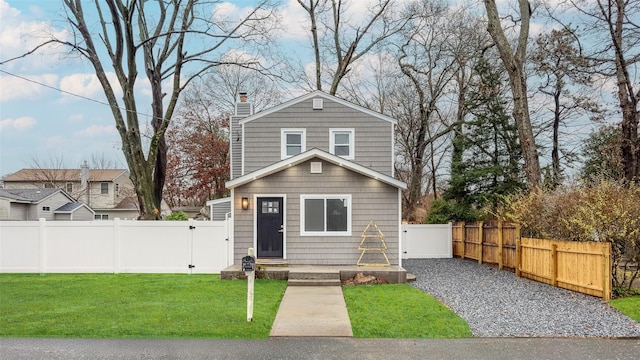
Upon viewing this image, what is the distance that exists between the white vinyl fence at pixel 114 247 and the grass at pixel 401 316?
191 inches

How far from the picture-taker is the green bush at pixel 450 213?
19.9m

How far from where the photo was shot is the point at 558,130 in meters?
25.8

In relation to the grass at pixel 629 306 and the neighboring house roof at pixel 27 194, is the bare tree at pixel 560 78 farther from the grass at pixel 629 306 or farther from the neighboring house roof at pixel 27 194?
the neighboring house roof at pixel 27 194

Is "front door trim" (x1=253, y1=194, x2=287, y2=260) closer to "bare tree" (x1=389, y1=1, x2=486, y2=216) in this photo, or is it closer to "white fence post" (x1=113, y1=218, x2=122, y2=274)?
"white fence post" (x1=113, y1=218, x2=122, y2=274)

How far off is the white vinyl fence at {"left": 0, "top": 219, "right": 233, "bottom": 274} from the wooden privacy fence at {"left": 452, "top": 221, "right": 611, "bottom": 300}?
8.13 meters

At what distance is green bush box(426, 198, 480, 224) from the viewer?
65.2ft

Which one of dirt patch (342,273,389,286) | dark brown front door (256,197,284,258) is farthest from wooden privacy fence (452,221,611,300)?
dark brown front door (256,197,284,258)

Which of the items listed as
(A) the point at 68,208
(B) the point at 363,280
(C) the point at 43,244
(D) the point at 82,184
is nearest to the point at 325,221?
(B) the point at 363,280

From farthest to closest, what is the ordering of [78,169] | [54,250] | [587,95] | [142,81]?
[78,169], [587,95], [142,81], [54,250]

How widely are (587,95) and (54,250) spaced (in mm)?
23136

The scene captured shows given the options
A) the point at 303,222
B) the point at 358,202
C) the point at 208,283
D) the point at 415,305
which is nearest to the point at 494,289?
the point at 415,305

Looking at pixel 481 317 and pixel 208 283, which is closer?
pixel 481 317

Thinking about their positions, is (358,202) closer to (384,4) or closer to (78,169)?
(384,4)

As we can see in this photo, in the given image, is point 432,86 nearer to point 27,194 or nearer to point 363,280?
point 363,280
